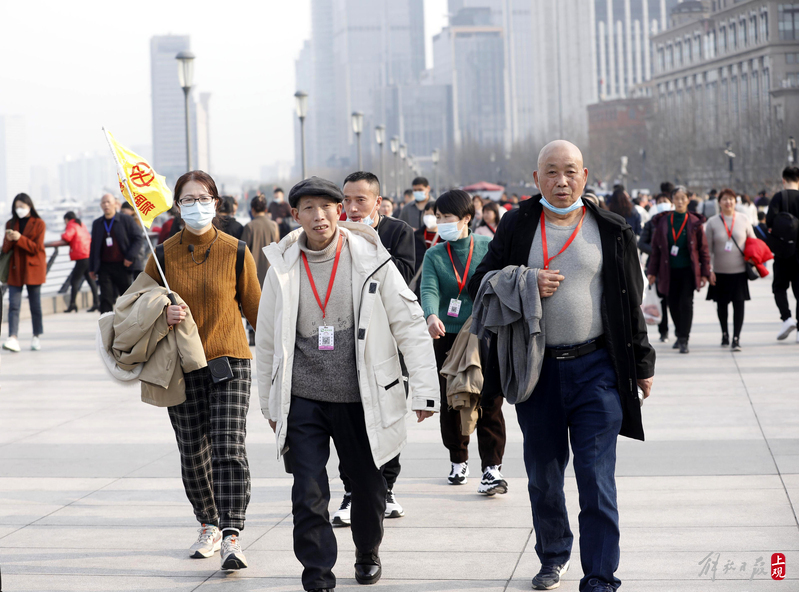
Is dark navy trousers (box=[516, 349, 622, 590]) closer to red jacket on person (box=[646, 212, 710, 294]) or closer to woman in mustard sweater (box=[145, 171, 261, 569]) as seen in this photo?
woman in mustard sweater (box=[145, 171, 261, 569])

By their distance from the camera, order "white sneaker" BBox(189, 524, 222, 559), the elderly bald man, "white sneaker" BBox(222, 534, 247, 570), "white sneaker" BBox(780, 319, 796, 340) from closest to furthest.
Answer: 1. the elderly bald man
2. "white sneaker" BBox(222, 534, 247, 570)
3. "white sneaker" BBox(189, 524, 222, 559)
4. "white sneaker" BBox(780, 319, 796, 340)

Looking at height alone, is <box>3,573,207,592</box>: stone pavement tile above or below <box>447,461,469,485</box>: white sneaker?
below

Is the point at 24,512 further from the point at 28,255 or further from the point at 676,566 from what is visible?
the point at 28,255

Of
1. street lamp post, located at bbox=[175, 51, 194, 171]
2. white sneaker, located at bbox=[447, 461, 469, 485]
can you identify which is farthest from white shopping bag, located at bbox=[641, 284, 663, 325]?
street lamp post, located at bbox=[175, 51, 194, 171]

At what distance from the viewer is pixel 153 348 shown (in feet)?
16.6

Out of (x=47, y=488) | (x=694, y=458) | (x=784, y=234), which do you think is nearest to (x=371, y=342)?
(x=47, y=488)

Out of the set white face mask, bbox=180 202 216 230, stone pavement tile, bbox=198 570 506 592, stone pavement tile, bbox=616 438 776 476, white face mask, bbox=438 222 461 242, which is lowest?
stone pavement tile, bbox=198 570 506 592

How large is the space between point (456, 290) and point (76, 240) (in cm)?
1389

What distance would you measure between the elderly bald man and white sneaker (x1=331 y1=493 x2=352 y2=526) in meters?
1.58

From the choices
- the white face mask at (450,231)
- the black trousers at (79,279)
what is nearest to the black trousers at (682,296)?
the white face mask at (450,231)

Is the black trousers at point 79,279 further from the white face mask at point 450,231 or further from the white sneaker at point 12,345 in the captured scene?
the white face mask at point 450,231

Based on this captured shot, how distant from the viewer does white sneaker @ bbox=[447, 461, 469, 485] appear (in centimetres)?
669

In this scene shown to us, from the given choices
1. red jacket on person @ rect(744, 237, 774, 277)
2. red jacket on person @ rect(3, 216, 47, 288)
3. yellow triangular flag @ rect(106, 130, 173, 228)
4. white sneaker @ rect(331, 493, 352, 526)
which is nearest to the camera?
yellow triangular flag @ rect(106, 130, 173, 228)

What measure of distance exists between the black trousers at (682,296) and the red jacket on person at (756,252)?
77 centimetres
